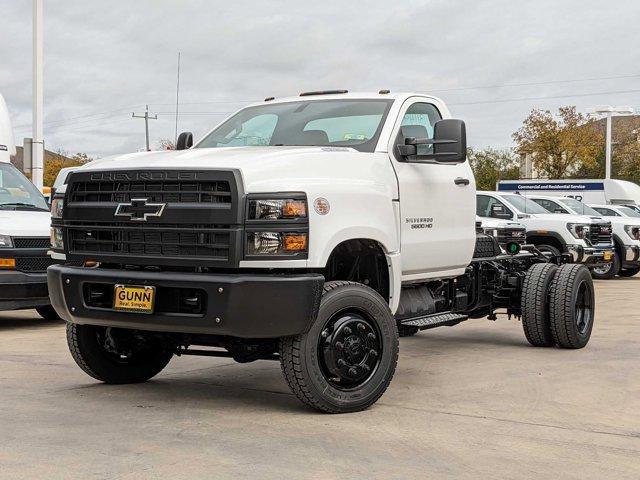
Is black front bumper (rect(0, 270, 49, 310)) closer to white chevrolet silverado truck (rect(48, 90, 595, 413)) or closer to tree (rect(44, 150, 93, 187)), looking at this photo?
white chevrolet silverado truck (rect(48, 90, 595, 413))

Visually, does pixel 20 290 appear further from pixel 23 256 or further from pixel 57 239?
pixel 57 239

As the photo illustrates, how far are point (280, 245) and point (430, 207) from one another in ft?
6.22

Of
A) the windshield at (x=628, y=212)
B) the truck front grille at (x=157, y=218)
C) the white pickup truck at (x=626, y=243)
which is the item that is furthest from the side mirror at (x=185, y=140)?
the windshield at (x=628, y=212)

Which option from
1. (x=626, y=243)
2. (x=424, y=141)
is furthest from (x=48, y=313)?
(x=626, y=243)

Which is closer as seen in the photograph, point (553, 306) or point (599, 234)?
point (553, 306)

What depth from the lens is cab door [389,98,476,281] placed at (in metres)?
6.83

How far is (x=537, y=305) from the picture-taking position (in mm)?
8852

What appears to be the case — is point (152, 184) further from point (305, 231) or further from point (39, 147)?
point (39, 147)

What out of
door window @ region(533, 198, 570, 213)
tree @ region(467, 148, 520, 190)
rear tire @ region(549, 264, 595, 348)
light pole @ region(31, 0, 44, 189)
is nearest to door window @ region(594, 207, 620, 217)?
door window @ region(533, 198, 570, 213)

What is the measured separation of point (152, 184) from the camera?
229 inches

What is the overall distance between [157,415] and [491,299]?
408 centimetres

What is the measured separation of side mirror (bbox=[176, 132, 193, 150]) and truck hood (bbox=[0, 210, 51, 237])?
135 inches

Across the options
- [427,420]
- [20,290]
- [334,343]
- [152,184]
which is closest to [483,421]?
[427,420]

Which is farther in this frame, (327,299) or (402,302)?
(402,302)
